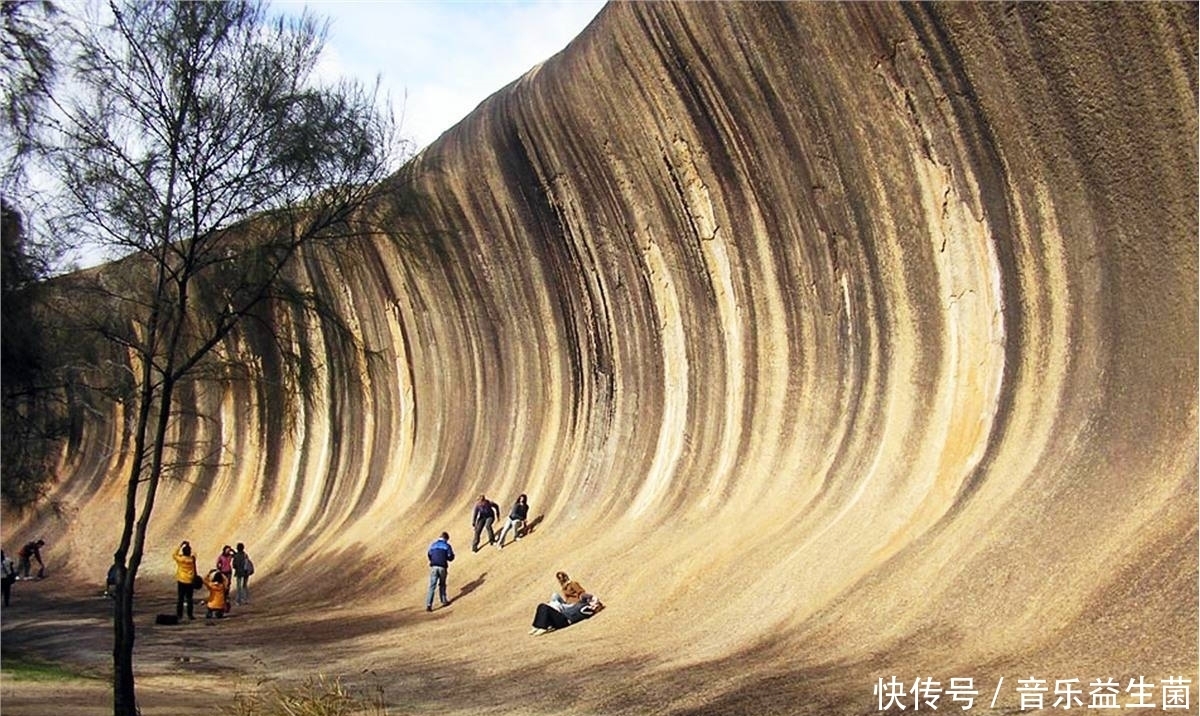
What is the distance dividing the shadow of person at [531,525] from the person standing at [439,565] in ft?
5.96

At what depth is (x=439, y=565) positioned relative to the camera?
17922 millimetres

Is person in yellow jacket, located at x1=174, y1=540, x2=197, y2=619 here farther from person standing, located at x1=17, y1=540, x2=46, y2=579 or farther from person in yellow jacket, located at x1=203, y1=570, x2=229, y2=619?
person standing, located at x1=17, y1=540, x2=46, y2=579

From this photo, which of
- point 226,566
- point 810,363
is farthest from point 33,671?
point 226,566

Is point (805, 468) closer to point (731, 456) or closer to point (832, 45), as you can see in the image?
point (731, 456)

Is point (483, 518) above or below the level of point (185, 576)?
above

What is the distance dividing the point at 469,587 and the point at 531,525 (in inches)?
64.0

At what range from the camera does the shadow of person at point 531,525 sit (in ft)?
66.2

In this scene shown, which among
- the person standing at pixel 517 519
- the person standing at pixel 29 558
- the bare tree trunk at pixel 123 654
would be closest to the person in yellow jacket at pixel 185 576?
the person standing at pixel 517 519

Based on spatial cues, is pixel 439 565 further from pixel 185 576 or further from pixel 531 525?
pixel 185 576

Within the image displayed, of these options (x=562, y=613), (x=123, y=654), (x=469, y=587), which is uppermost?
(x=469, y=587)

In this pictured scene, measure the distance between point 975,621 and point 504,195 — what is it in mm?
12077

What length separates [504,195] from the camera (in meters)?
21.1

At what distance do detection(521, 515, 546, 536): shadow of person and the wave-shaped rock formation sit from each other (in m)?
0.27

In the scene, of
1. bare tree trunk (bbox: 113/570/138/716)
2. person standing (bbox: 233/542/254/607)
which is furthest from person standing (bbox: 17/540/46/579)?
bare tree trunk (bbox: 113/570/138/716)
